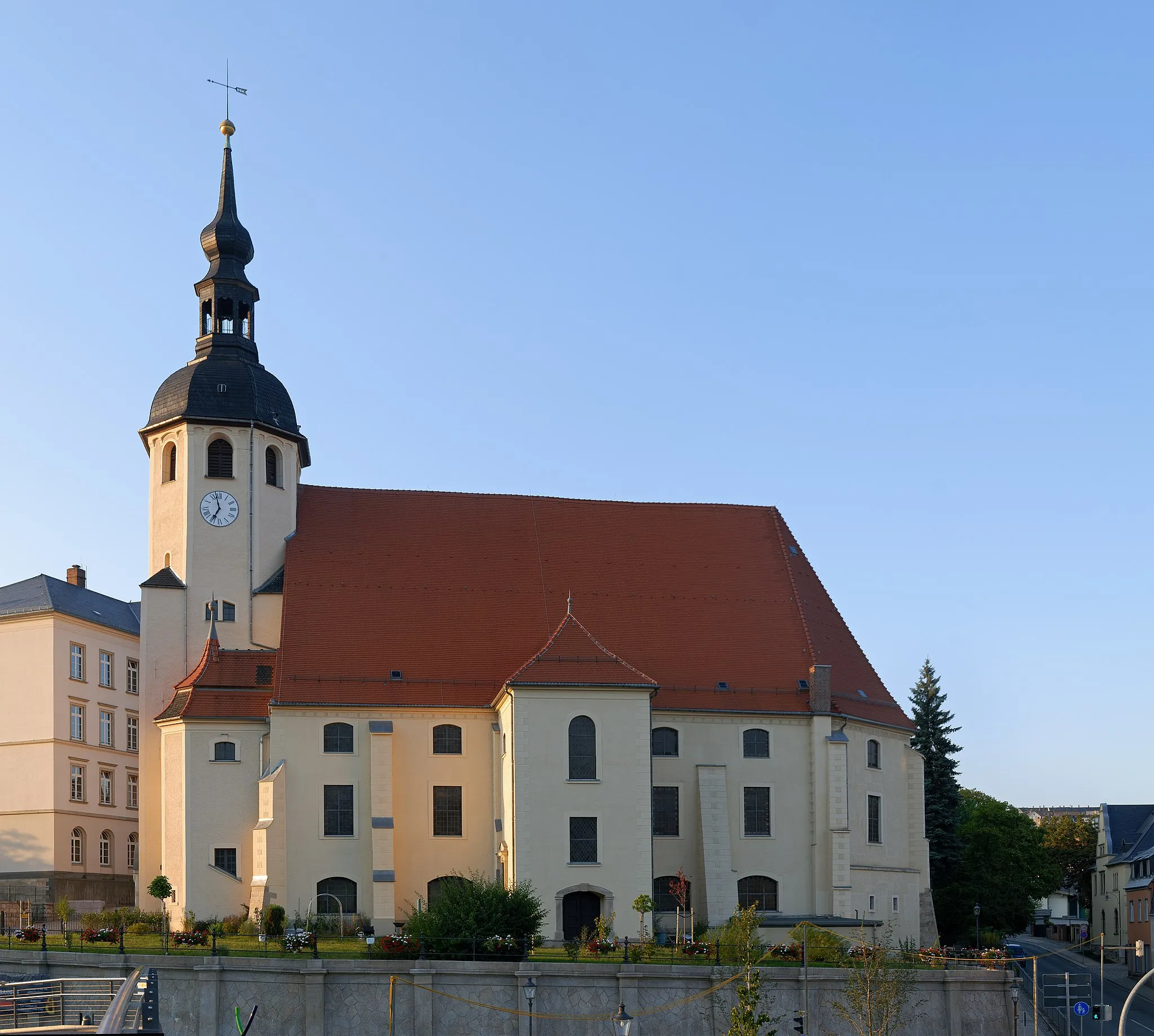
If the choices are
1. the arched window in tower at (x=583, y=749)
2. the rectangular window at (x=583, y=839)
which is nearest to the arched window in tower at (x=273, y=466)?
the arched window in tower at (x=583, y=749)

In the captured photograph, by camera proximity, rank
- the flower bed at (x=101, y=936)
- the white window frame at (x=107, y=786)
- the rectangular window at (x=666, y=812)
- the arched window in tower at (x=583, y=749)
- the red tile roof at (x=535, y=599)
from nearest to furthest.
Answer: the flower bed at (x=101, y=936) → the arched window in tower at (x=583, y=749) → the rectangular window at (x=666, y=812) → the red tile roof at (x=535, y=599) → the white window frame at (x=107, y=786)

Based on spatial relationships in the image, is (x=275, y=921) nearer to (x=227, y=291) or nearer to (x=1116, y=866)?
(x=227, y=291)

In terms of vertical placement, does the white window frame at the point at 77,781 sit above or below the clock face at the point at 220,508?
below

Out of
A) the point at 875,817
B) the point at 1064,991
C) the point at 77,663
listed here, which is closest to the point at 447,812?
the point at 875,817

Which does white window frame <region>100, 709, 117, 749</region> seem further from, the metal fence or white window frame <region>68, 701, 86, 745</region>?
the metal fence

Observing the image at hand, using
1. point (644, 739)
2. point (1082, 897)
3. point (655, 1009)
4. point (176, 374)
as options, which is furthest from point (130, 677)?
point (1082, 897)

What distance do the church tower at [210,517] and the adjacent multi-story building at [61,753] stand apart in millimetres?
4356

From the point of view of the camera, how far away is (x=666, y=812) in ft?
173

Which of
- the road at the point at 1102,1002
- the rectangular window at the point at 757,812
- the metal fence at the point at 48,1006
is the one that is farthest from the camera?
the rectangular window at the point at 757,812

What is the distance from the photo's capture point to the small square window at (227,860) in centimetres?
5034

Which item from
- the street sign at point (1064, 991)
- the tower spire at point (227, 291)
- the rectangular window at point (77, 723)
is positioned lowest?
the street sign at point (1064, 991)

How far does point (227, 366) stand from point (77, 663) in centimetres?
1488

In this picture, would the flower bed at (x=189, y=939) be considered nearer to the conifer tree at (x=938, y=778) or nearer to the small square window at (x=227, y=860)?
the small square window at (x=227, y=860)

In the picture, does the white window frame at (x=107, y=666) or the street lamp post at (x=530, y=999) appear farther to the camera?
the white window frame at (x=107, y=666)
